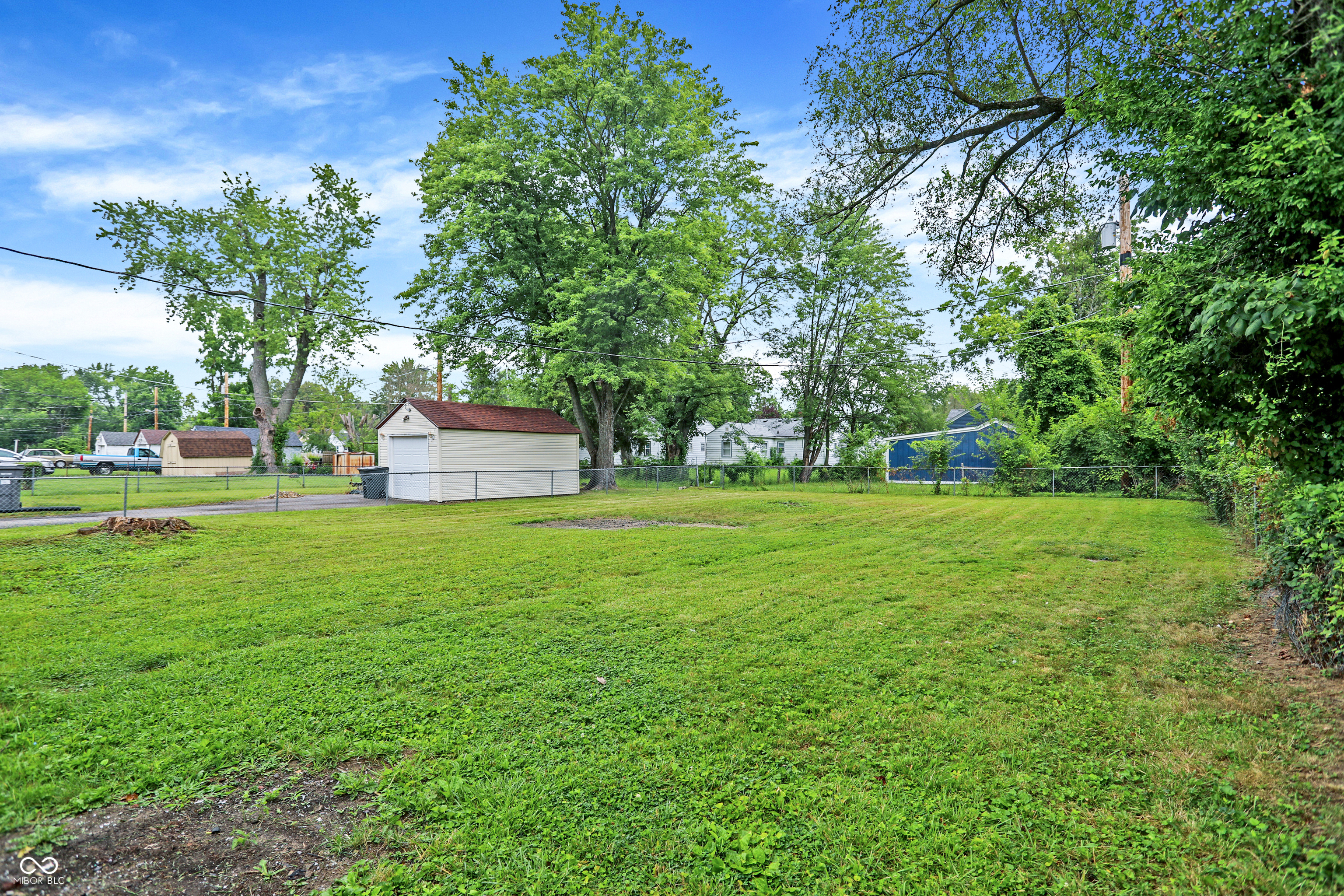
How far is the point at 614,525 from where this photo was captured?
12844 mm

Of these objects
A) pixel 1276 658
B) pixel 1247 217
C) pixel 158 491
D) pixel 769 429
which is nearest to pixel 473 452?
pixel 158 491

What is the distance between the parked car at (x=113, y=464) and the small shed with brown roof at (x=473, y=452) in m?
22.9

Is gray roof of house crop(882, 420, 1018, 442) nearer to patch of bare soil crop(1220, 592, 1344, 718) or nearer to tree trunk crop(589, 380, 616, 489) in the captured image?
tree trunk crop(589, 380, 616, 489)

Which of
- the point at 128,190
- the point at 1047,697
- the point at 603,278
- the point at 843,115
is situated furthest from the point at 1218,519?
the point at 128,190

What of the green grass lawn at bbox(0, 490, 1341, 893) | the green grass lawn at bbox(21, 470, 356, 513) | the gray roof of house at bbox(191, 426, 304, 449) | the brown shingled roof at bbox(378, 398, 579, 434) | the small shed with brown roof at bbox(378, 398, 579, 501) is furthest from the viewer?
the gray roof of house at bbox(191, 426, 304, 449)

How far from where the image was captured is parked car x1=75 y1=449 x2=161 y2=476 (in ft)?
111

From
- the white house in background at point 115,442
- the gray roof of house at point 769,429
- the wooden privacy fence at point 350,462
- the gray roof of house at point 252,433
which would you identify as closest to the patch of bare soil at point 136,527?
the gray roof of house at point 769,429

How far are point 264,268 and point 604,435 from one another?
2311 cm

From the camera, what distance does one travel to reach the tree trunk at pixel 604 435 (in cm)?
2325

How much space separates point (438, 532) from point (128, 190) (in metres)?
32.1

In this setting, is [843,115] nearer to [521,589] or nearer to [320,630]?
[521,589]

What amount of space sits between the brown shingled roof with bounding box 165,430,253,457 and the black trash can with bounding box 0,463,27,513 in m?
24.9

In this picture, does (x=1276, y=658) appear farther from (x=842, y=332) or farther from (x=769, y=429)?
(x=769, y=429)

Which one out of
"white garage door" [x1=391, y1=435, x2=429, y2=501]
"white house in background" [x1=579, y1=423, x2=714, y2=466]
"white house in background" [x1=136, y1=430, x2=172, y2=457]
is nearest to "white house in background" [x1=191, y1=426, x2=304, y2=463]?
"white house in background" [x1=136, y1=430, x2=172, y2=457]
